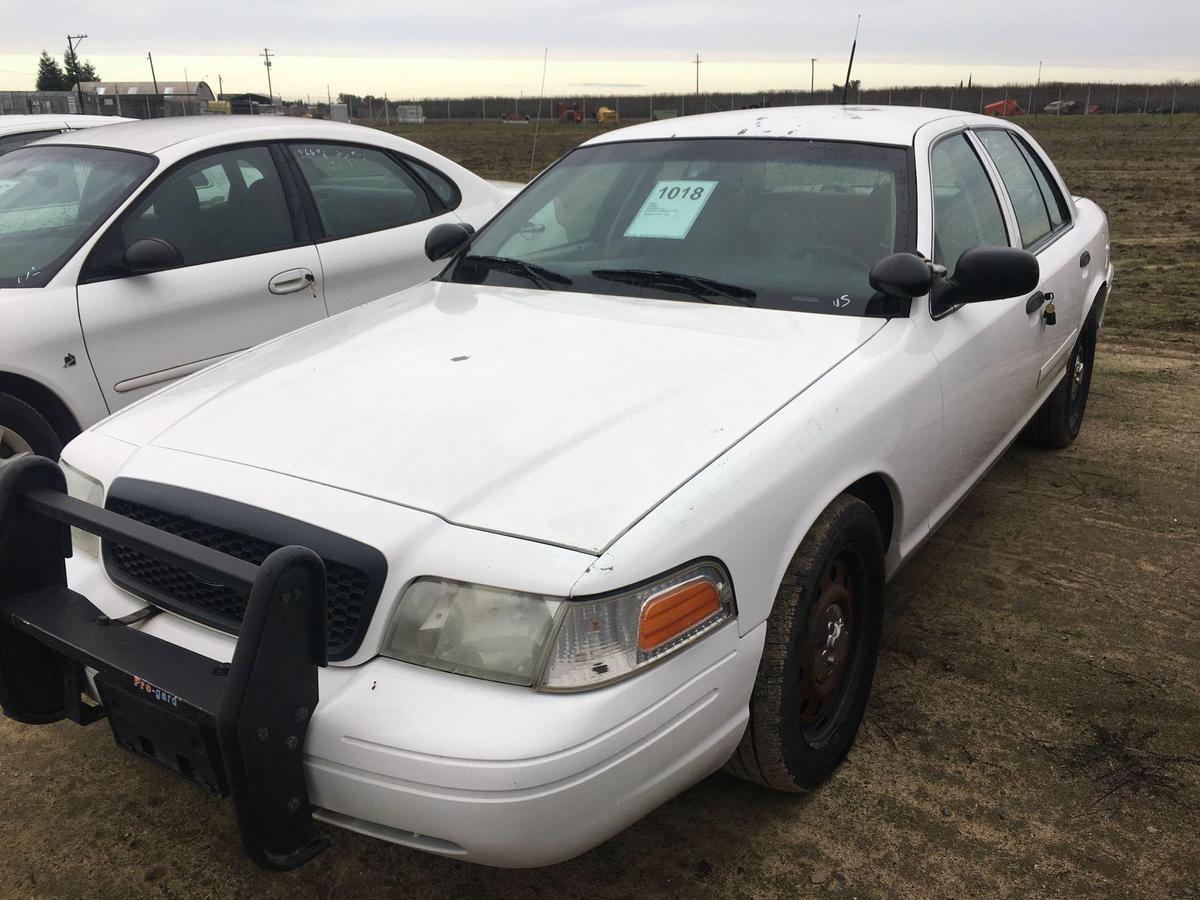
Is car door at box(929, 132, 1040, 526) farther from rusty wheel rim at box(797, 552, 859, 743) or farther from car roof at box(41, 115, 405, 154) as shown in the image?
car roof at box(41, 115, 405, 154)

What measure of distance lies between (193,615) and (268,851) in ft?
1.86

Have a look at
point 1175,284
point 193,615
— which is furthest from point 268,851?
point 1175,284

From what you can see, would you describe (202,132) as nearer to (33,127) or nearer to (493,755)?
(33,127)

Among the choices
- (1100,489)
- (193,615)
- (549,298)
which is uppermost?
(549,298)

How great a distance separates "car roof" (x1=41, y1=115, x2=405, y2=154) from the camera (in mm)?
4566

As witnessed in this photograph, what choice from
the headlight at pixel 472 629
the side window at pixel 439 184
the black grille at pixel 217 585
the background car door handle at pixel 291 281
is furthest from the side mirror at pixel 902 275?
the side window at pixel 439 184

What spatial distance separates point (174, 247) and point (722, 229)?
7.85ft

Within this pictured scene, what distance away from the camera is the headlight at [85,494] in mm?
2441

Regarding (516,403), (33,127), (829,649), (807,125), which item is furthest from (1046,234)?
(33,127)

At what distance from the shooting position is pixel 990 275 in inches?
114

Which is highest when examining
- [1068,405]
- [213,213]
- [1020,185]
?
[1020,185]

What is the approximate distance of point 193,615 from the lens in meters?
2.18

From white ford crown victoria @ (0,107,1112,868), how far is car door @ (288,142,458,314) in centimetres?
157

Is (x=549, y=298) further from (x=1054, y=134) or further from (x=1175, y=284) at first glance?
(x=1054, y=134)
